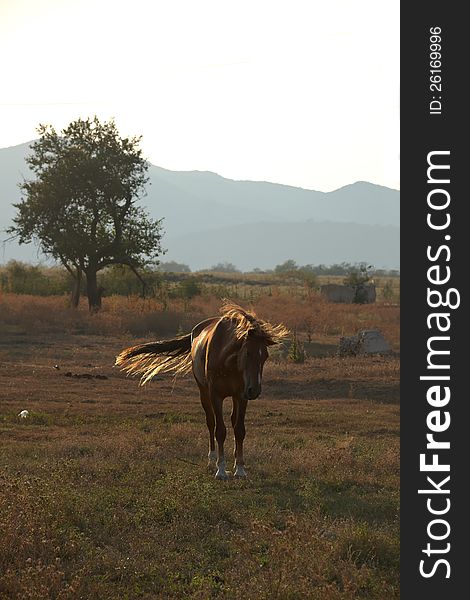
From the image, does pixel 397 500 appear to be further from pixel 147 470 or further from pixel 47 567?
pixel 47 567

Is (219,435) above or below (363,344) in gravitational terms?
below

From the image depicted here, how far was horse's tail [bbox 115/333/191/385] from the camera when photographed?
14.8 meters

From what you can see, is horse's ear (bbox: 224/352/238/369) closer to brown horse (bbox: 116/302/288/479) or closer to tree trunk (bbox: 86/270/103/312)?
brown horse (bbox: 116/302/288/479)

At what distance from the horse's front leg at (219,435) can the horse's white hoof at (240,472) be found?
0.58 feet

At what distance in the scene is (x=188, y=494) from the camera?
10.3 m

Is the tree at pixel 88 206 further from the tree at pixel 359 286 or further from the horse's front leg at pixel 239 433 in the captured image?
the horse's front leg at pixel 239 433

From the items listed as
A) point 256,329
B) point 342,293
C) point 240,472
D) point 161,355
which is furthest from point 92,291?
point 256,329

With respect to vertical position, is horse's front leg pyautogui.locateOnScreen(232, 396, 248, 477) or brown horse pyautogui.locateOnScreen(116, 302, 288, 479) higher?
brown horse pyautogui.locateOnScreen(116, 302, 288, 479)

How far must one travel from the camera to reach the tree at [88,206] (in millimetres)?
45406

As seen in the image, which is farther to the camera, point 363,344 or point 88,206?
point 88,206

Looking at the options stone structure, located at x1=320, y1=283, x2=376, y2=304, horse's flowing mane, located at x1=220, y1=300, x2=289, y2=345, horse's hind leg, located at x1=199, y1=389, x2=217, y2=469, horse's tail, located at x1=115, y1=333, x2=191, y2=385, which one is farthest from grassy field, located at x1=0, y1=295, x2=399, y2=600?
stone structure, located at x1=320, y1=283, x2=376, y2=304

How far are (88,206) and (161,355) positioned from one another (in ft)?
106

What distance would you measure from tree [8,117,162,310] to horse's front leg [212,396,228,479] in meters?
33.3

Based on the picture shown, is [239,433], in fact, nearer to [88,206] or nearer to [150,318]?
[150,318]
